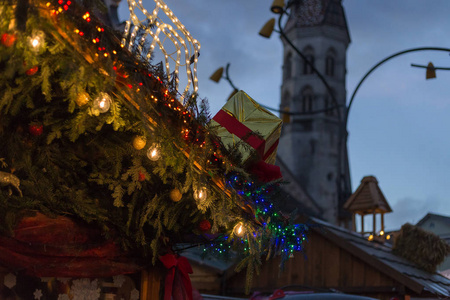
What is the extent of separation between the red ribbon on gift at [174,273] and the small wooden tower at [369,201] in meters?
10.8

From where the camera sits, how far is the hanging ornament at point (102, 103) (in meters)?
3.53

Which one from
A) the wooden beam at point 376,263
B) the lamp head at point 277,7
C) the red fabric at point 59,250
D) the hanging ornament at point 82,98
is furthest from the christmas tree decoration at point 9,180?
the lamp head at point 277,7

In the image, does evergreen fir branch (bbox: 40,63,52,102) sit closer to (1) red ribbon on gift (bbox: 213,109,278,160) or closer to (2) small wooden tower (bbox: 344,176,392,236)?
(1) red ribbon on gift (bbox: 213,109,278,160)

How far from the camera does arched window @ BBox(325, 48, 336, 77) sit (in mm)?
67494

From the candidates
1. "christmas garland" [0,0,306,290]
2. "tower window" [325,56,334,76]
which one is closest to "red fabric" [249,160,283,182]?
"christmas garland" [0,0,306,290]

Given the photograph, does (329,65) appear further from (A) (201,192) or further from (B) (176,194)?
(A) (201,192)

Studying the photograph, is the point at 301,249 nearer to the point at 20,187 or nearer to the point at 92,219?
the point at 92,219

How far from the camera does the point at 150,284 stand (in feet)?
16.1

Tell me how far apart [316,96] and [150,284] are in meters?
63.0

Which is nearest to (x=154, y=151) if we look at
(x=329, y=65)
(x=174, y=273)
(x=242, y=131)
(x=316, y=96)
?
(x=242, y=131)

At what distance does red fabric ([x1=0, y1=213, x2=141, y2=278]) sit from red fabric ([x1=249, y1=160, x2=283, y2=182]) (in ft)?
3.89

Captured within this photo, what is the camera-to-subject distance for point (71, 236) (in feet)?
13.9

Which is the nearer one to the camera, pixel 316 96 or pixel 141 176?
pixel 141 176

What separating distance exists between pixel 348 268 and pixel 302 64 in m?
57.1
